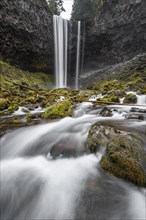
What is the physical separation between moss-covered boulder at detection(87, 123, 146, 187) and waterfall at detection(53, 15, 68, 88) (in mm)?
20624

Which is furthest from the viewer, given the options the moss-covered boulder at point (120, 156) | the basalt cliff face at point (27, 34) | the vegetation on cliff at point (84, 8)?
the vegetation on cliff at point (84, 8)

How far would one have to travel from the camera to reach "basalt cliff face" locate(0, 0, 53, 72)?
1695 cm

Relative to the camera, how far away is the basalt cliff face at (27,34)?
16.9 m

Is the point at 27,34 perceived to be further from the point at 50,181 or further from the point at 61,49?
the point at 50,181

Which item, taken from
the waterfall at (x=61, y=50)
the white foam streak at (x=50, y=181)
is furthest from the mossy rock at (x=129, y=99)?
the waterfall at (x=61, y=50)

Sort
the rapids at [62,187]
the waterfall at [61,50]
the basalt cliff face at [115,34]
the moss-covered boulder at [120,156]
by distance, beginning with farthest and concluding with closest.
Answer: the waterfall at [61,50] → the basalt cliff face at [115,34] → the moss-covered boulder at [120,156] → the rapids at [62,187]

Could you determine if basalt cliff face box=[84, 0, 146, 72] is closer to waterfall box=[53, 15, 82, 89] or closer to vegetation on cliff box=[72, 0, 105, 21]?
waterfall box=[53, 15, 82, 89]

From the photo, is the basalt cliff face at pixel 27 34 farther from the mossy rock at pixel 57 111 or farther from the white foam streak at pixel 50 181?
the white foam streak at pixel 50 181

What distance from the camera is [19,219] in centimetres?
219

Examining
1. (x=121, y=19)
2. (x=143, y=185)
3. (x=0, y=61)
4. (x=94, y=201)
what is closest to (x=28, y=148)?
(x=94, y=201)

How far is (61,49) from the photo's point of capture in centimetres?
2402

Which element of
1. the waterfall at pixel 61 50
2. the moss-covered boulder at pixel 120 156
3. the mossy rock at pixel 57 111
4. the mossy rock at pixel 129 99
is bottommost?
the moss-covered boulder at pixel 120 156

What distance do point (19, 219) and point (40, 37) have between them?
71.2ft

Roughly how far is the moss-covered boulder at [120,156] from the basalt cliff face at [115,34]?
22381mm
